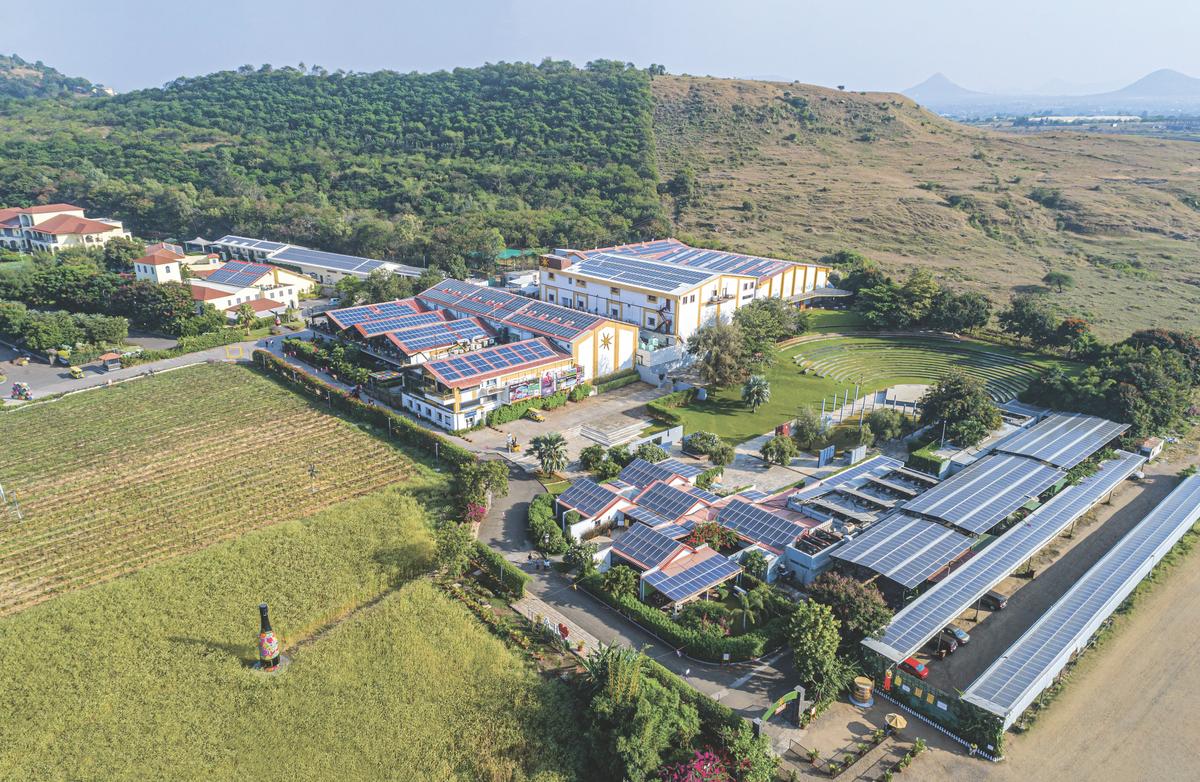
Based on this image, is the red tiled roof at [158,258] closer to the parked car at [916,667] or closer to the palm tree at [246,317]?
the palm tree at [246,317]

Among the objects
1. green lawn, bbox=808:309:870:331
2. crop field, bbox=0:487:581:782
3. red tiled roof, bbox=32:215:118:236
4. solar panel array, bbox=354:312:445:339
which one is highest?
red tiled roof, bbox=32:215:118:236

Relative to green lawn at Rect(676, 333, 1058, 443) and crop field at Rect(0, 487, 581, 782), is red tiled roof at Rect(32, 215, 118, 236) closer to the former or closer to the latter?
crop field at Rect(0, 487, 581, 782)

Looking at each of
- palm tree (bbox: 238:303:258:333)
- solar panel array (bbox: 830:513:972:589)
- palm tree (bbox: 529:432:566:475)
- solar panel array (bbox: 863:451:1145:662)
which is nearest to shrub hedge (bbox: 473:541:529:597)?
palm tree (bbox: 529:432:566:475)

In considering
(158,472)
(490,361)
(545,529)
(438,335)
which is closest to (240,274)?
(438,335)

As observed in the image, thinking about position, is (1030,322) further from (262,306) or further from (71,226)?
(71,226)

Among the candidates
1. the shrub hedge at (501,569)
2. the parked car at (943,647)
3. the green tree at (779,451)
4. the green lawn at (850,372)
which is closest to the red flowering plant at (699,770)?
the shrub hedge at (501,569)
